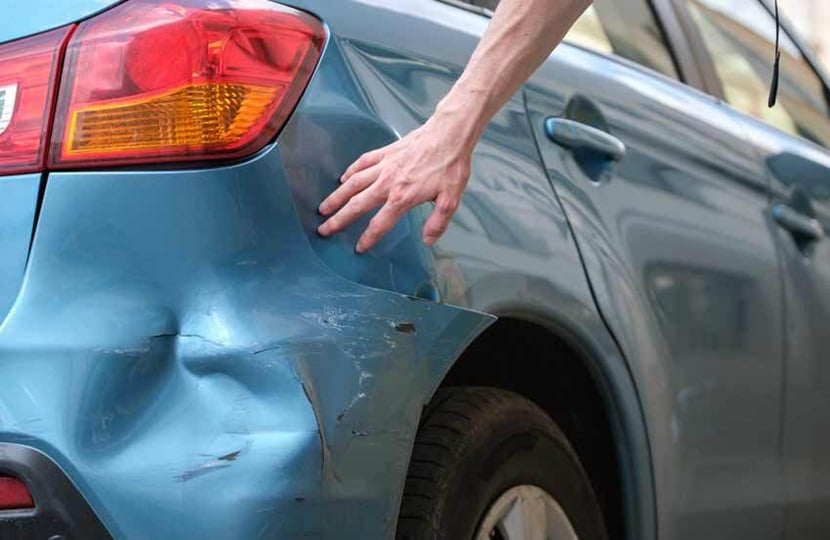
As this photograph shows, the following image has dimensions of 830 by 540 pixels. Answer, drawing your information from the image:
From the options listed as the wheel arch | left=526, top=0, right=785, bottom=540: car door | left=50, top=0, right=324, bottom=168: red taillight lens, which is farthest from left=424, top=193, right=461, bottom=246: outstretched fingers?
left=526, top=0, right=785, bottom=540: car door

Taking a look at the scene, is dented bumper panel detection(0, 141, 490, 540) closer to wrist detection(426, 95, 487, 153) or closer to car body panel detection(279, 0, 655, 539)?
car body panel detection(279, 0, 655, 539)

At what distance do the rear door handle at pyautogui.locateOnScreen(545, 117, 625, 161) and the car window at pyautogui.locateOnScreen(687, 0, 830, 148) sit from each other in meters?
0.90

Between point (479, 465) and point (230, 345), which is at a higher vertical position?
point (230, 345)

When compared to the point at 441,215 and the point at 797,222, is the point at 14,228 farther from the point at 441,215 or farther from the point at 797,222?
the point at 797,222

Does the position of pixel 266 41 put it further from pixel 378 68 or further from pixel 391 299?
pixel 391 299

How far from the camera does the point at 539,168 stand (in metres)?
2.34

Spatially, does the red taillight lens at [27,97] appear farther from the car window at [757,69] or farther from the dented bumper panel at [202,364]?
the car window at [757,69]

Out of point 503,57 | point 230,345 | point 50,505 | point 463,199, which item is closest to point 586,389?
point 463,199

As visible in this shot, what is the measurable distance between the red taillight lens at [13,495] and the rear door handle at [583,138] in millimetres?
1093

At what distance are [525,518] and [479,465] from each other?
145 millimetres

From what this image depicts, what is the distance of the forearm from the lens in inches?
74.8

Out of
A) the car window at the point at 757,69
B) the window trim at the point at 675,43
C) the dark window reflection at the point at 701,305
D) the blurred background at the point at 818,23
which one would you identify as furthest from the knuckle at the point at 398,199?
the blurred background at the point at 818,23

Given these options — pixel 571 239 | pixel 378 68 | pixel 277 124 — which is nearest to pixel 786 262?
pixel 571 239

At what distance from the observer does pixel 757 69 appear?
369 centimetres
